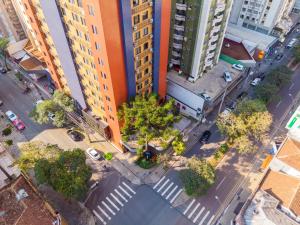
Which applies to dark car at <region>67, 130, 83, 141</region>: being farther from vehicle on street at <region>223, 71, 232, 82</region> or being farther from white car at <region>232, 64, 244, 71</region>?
white car at <region>232, 64, 244, 71</region>

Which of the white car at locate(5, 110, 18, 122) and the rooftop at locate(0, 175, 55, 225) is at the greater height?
the rooftop at locate(0, 175, 55, 225)

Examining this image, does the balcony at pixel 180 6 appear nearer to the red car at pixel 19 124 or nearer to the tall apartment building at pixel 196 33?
the tall apartment building at pixel 196 33

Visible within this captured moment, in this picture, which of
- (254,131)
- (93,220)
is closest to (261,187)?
(254,131)

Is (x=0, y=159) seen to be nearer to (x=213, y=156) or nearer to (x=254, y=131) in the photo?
(x=213, y=156)

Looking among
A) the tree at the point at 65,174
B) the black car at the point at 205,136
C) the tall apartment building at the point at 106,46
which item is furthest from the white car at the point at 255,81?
the tree at the point at 65,174

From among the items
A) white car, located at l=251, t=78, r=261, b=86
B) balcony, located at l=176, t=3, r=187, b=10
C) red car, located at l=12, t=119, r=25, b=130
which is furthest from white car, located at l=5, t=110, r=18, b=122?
white car, located at l=251, t=78, r=261, b=86

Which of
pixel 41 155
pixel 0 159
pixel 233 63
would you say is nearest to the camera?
pixel 41 155
